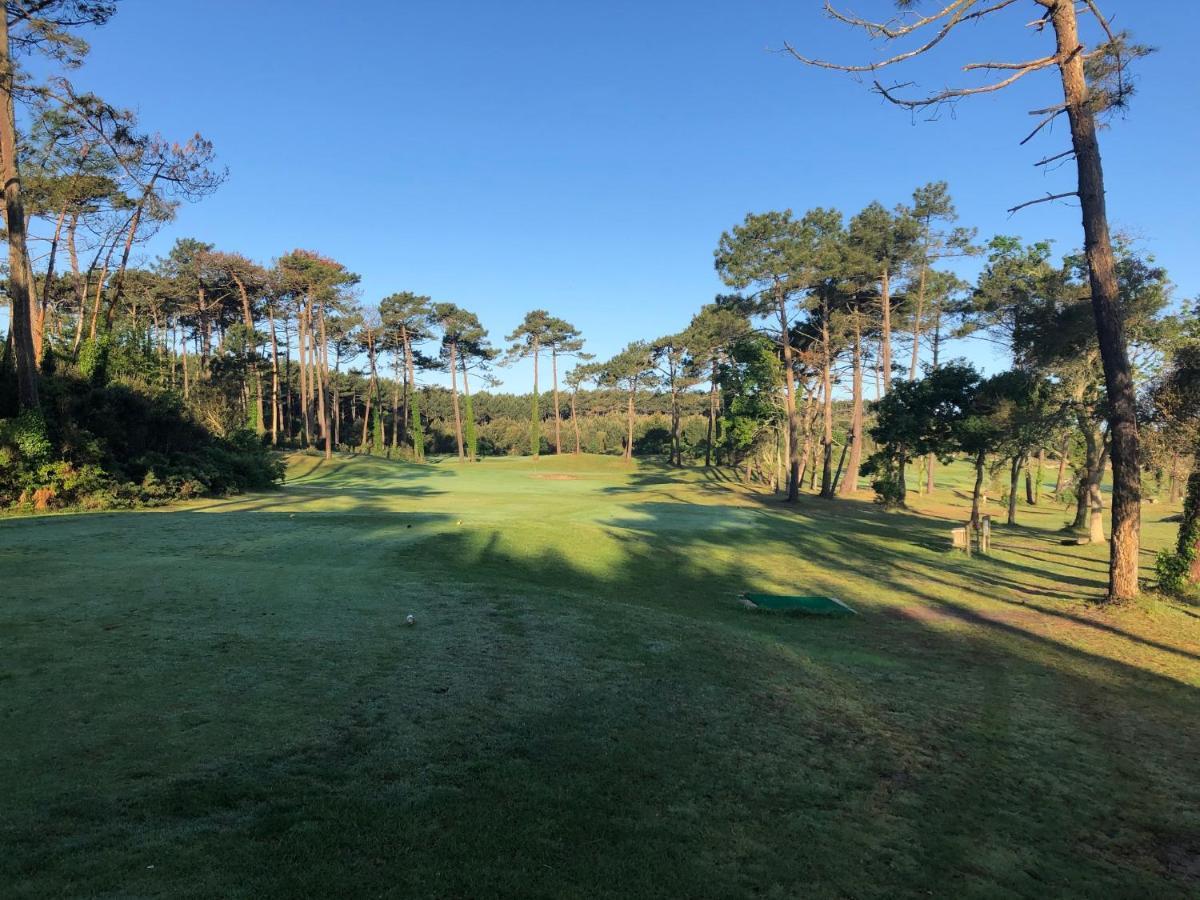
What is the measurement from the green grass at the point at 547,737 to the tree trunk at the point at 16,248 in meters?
6.88

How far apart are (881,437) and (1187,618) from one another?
59.0 ft

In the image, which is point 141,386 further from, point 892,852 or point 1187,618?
point 1187,618

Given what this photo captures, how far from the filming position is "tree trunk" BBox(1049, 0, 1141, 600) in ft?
34.9

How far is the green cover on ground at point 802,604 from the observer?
11.1 m

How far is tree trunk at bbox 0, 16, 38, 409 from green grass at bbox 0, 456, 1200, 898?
22.6ft

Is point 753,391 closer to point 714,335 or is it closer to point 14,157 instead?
point 714,335

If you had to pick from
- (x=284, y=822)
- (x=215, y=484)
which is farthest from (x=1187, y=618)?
(x=215, y=484)

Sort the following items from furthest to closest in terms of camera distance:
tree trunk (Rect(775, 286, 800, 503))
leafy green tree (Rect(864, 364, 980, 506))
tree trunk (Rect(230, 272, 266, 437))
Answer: tree trunk (Rect(230, 272, 266, 437))
tree trunk (Rect(775, 286, 800, 503))
leafy green tree (Rect(864, 364, 980, 506))

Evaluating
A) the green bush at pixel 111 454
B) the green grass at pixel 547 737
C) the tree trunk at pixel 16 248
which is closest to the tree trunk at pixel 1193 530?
the green grass at pixel 547 737

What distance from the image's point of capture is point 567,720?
17.2ft

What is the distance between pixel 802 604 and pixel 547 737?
7.65 m

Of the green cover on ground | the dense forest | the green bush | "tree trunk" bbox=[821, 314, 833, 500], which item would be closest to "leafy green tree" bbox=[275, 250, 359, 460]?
the dense forest

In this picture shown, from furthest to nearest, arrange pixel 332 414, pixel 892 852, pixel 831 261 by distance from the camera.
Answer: pixel 332 414 → pixel 831 261 → pixel 892 852

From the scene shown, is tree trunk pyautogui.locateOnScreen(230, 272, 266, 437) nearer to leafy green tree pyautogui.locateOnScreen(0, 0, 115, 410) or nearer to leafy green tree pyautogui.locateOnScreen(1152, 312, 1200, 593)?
leafy green tree pyautogui.locateOnScreen(0, 0, 115, 410)
